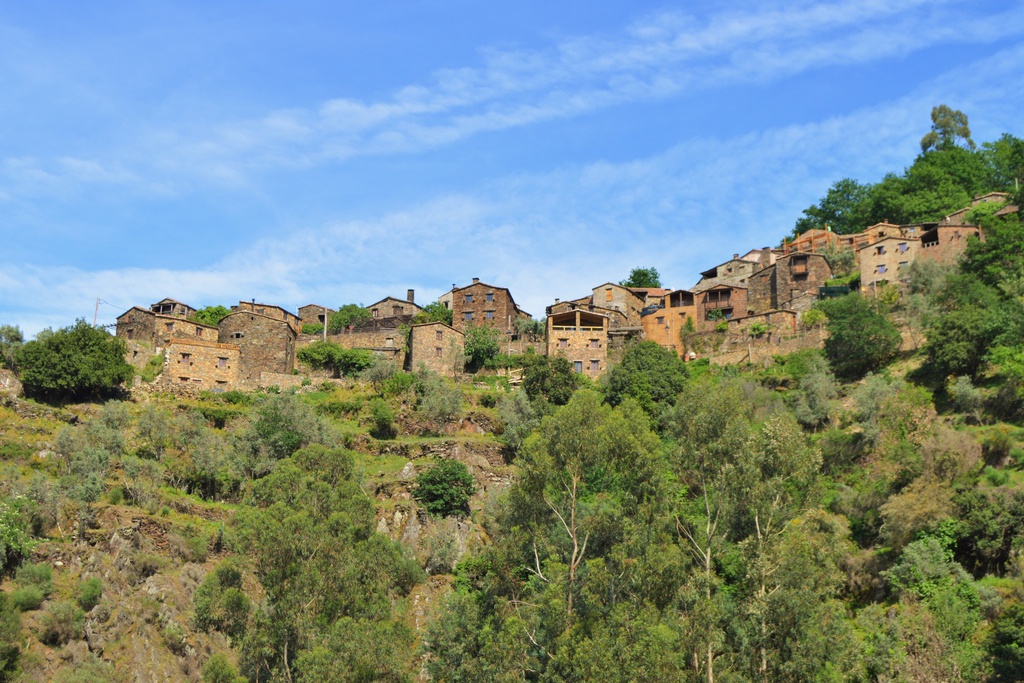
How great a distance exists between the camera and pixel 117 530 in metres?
38.8

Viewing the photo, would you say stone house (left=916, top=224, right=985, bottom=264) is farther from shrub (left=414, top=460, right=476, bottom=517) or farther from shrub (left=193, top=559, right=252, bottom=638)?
shrub (left=193, top=559, right=252, bottom=638)

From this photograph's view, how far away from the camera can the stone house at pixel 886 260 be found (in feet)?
224

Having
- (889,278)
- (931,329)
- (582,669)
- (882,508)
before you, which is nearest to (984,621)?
(882,508)

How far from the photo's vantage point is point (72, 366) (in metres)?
52.2

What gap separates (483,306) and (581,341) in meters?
8.81

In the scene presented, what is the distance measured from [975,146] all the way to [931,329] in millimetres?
57938

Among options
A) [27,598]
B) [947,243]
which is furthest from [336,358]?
[947,243]

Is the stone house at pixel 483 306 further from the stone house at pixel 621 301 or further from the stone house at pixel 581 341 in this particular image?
the stone house at pixel 621 301

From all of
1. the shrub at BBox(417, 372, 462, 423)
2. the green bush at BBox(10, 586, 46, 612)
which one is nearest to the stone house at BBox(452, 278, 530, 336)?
the shrub at BBox(417, 372, 462, 423)

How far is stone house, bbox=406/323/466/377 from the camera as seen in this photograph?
64.6 metres

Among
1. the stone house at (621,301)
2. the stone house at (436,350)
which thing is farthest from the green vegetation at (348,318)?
the stone house at (621,301)

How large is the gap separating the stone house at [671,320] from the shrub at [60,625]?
4377cm

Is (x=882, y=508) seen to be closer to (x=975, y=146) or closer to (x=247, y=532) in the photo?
(x=247, y=532)

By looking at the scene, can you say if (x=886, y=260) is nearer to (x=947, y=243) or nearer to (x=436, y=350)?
(x=947, y=243)
